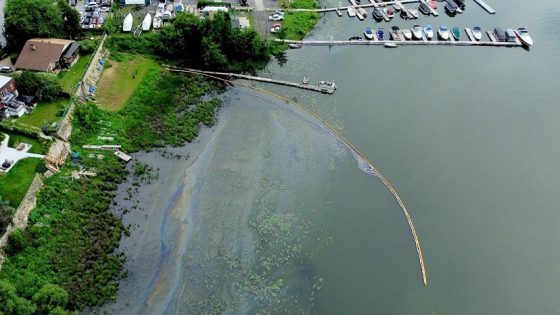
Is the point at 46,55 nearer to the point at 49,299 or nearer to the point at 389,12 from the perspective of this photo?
the point at 49,299

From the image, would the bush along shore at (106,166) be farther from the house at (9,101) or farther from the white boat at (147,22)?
the house at (9,101)

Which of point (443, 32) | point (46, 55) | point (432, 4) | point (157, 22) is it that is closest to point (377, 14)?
point (432, 4)

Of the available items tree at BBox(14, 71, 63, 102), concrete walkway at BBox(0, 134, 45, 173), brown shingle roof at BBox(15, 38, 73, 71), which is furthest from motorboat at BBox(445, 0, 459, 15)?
concrete walkway at BBox(0, 134, 45, 173)

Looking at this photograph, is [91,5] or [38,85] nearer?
[38,85]

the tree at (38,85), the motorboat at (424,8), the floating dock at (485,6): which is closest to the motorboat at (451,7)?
the motorboat at (424,8)

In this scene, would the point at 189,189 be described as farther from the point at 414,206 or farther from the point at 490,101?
the point at 490,101
